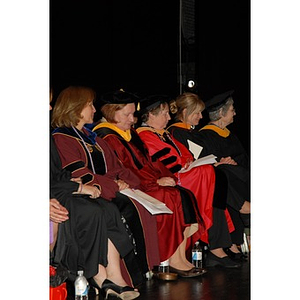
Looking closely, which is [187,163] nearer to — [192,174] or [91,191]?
[192,174]

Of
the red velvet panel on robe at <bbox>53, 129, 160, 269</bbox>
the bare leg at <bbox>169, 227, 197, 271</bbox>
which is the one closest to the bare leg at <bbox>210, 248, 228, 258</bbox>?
the bare leg at <bbox>169, 227, 197, 271</bbox>

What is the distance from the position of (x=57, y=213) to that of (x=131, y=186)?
1.06 m

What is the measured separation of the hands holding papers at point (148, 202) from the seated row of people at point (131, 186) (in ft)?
0.13

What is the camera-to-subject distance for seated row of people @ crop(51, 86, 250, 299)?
13.6ft

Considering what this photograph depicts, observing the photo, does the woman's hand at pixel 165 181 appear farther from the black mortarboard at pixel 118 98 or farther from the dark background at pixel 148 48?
the dark background at pixel 148 48

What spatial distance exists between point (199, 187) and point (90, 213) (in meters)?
1.68

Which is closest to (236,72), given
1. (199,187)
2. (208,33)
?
(208,33)

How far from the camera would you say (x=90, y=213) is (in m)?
4.16

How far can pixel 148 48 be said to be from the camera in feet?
21.6

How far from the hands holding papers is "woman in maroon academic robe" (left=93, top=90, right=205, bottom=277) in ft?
0.96

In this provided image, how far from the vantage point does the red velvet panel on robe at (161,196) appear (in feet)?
16.4

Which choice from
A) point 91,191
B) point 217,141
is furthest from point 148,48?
point 91,191
